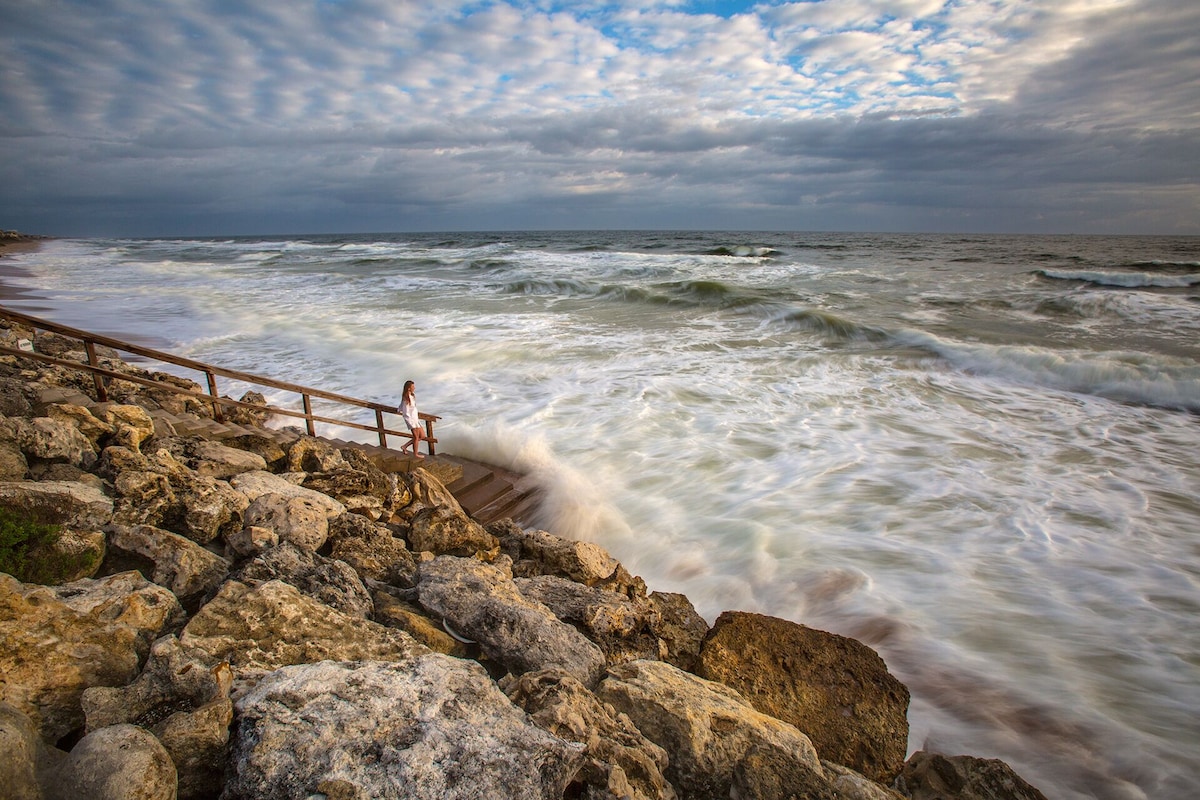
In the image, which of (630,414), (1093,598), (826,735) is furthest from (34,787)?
(630,414)

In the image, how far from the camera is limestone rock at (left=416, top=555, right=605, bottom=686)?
3.14m

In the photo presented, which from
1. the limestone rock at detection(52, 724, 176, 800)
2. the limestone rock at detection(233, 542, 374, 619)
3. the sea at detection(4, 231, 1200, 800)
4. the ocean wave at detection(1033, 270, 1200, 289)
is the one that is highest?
the ocean wave at detection(1033, 270, 1200, 289)

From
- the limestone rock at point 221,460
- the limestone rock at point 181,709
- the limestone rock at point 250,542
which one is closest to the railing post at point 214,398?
the limestone rock at point 221,460

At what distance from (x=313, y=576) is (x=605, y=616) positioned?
1.70 m

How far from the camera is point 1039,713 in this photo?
3.95 m

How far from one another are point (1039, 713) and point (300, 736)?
4452mm

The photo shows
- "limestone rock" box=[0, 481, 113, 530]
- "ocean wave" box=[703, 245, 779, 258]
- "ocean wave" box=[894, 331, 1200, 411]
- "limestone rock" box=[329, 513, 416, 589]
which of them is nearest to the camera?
"limestone rock" box=[0, 481, 113, 530]

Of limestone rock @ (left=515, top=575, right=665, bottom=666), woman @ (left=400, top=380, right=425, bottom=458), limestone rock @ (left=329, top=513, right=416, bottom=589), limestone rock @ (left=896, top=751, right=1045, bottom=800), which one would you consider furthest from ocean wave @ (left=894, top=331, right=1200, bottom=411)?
limestone rock @ (left=329, top=513, right=416, bottom=589)

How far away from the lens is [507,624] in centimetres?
325

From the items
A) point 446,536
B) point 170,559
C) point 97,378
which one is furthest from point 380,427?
point 170,559

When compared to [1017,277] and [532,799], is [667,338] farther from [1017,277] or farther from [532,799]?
[1017,277]

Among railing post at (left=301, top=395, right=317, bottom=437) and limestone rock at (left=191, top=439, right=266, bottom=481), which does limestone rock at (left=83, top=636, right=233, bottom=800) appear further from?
railing post at (left=301, top=395, right=317, bottom=437)

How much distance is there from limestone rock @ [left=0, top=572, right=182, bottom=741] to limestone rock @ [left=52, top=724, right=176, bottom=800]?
50 cm

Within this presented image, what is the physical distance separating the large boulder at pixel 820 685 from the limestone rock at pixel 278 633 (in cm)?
193
